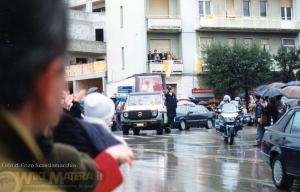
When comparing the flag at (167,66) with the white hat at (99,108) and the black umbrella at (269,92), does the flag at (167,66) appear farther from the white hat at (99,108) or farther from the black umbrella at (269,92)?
the white hat at (99,108)

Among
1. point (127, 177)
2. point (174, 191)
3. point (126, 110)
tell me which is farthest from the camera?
point (126, 110)

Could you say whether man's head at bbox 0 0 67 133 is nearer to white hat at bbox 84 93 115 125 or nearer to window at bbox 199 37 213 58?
white hat at bbox 84 93 115 125


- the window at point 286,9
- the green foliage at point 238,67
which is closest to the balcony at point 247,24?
the window at point 286,9

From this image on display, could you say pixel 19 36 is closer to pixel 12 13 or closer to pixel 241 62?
pixel 12 13

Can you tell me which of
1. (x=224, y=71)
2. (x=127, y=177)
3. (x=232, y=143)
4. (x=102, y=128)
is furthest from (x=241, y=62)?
(x=102, y=128)

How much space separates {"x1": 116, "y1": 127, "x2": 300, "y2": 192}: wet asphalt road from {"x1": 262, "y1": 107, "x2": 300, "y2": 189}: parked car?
1.11ft

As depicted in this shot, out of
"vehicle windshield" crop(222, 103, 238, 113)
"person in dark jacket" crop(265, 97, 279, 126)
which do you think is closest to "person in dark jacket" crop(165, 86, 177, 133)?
"vehicle windshield" crop(222, 103, 238, 113)

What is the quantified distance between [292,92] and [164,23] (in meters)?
25.1

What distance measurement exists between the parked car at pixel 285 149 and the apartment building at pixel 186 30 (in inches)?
1265

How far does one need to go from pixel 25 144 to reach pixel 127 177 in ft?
35.2

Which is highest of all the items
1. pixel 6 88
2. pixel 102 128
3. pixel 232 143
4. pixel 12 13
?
pixel 12 13

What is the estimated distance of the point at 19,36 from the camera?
3.71 ft

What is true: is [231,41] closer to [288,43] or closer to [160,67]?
[288,43]

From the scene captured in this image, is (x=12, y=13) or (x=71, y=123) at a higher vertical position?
(x=12, y=13)
